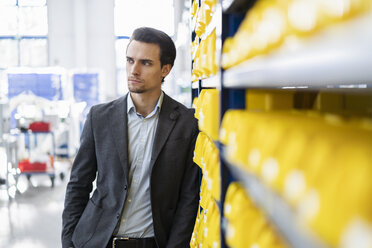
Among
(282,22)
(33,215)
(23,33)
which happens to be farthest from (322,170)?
(23,33)

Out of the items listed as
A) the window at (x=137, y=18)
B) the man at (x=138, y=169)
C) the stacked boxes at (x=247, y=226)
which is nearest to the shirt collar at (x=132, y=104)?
the man at (x=138, y=169)

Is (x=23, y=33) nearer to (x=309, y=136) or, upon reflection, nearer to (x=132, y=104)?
(x=132, y=104)

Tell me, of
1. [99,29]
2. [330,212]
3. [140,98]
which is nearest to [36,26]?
[99,29]

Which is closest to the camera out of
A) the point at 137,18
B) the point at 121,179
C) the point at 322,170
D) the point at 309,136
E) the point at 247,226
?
the point at 322,170

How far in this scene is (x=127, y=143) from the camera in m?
2.18

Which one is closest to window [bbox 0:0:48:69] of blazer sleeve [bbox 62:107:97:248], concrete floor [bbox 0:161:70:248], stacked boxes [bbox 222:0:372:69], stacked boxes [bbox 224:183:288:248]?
concrete floor [bbox 0:161:70:248]

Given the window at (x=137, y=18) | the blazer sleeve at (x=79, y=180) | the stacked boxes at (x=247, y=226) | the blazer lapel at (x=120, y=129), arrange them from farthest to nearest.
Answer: the window at (x=137, y=18), the blazer sleeve at (x=79, y=180), the blazer lapel at (x=120, y=129), the stacked boxes at (x=247, y=226)

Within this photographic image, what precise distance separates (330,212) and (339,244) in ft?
0.13

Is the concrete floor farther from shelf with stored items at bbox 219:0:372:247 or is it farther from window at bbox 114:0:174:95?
window at bbox 114:0:174:95

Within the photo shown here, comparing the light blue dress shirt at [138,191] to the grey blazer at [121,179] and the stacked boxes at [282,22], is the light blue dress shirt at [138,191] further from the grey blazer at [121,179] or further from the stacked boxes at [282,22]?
the stacked boxes at [282,22]

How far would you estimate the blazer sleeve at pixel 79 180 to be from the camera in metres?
2.24

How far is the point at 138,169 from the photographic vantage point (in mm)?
2191

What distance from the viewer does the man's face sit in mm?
2164

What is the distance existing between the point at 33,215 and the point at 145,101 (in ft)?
13.9
